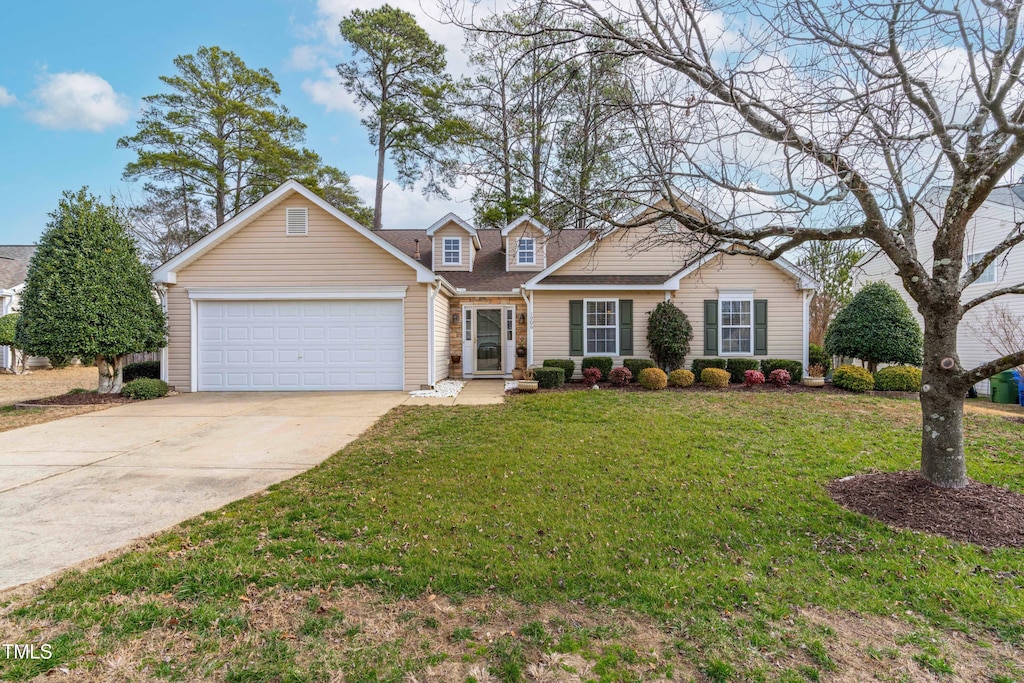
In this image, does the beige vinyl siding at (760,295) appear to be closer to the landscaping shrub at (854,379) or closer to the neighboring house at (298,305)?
the neighboring house at (298,305)

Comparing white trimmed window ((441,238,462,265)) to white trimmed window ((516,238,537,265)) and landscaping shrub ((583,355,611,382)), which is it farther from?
landscaping shrub ((583,355,611,382))

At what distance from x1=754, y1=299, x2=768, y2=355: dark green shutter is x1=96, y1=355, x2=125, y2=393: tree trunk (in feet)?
55.6

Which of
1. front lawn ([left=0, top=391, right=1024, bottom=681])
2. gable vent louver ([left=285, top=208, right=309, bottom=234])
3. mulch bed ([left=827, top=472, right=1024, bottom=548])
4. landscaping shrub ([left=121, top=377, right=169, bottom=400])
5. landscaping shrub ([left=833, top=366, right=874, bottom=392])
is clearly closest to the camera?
front lawn ([left=0, top=391, right=1024, bottom=681])

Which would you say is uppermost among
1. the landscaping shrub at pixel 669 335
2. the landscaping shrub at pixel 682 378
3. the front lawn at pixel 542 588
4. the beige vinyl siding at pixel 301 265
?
the beige vinyl siding at pixel 301 265

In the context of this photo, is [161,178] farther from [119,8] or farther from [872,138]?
[872,138]

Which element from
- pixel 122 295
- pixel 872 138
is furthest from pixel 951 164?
pixel 122 295

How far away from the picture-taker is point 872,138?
3.54 metres

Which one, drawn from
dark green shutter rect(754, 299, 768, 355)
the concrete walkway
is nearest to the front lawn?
the concrete walkway

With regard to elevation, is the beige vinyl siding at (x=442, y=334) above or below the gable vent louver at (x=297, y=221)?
below

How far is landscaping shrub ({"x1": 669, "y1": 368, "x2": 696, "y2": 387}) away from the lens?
11938 millimetres

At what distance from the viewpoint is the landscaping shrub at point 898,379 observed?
1109cm

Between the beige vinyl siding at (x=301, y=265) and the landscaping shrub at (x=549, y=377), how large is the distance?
3009mm

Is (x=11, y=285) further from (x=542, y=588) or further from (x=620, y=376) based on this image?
(x=542, y=588)

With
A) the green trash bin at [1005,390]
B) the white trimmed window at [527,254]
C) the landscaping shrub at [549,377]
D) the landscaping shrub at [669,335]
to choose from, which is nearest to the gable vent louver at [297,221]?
the white trimmed window at [527,254]
